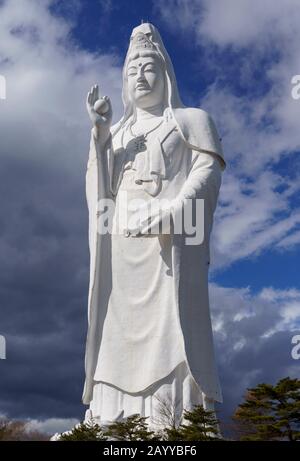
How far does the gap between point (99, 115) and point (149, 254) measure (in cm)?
255

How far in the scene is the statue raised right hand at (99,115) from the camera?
12.6 meters

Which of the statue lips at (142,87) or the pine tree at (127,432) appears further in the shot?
the statue lips at (142,87)

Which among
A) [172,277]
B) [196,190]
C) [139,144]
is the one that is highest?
[139,144]

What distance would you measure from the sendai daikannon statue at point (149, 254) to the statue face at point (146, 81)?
18 millimetres

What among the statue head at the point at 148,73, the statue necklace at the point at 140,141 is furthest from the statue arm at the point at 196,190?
the statue head at the point at 148,73

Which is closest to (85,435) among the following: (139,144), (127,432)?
(127,432)

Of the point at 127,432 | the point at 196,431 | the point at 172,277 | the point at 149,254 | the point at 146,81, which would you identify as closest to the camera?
the point at 196,431

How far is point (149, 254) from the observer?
12.3 metres

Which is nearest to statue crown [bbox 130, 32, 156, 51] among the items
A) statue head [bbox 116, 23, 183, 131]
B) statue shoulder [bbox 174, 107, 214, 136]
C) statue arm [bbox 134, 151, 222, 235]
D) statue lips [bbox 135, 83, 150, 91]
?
statue head [bbox 116, 23, 183, 131]

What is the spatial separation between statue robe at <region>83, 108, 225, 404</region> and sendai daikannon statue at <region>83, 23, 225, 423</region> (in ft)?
0.06

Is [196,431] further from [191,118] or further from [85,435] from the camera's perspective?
[191,118]

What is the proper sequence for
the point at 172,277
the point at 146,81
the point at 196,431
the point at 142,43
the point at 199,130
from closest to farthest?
the point at 196,431 → the point at 172,277 → the point at 199,130 → the point at 146,81 → the point at 142,43

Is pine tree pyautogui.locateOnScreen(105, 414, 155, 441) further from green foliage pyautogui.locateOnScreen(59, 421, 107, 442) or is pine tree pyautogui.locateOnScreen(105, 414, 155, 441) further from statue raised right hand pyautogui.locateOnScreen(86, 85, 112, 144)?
statue raised right hand pyautogui.locateOnScreen(86, 85, 112, 144)

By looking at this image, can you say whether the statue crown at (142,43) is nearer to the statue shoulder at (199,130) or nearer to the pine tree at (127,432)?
the statue shoulder at (199,130)
